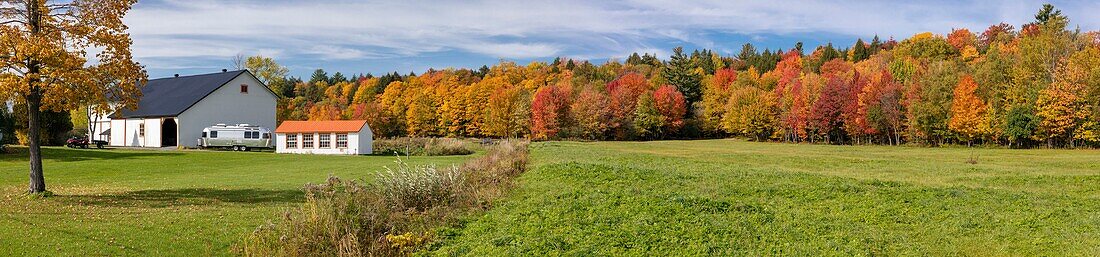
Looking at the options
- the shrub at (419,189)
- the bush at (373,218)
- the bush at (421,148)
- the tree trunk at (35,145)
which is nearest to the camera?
the bush at (373,218)

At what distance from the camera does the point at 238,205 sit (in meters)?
14.6

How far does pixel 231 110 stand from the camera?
55.0 m

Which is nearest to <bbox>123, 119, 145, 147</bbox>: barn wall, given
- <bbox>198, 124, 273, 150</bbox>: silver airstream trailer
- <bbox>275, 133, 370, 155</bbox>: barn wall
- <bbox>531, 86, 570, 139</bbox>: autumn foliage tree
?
<bbox>198, 124, 273, 150</bbox>: silver airstream trailer

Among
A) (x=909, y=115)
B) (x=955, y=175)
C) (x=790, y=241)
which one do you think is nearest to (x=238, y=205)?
(x=790, y=241)

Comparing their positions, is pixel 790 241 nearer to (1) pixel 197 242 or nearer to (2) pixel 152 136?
(1) pixel 197 242

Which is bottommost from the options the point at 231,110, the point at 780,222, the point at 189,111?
the point at 780,222

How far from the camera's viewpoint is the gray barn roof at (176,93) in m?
52.2

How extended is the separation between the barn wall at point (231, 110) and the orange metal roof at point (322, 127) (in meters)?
8.88

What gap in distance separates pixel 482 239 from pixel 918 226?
6.74 meters

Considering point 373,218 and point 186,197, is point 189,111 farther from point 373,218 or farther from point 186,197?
point 373,218

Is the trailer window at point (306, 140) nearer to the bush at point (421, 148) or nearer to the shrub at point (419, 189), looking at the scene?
the bush at point (421, 148)


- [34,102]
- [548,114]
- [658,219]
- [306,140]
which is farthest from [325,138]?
[658,219]

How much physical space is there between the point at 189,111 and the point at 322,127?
12.3 metres

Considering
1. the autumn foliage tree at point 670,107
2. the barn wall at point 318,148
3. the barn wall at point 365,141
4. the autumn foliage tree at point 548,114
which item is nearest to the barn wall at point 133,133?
the barn wall at point 318,148
